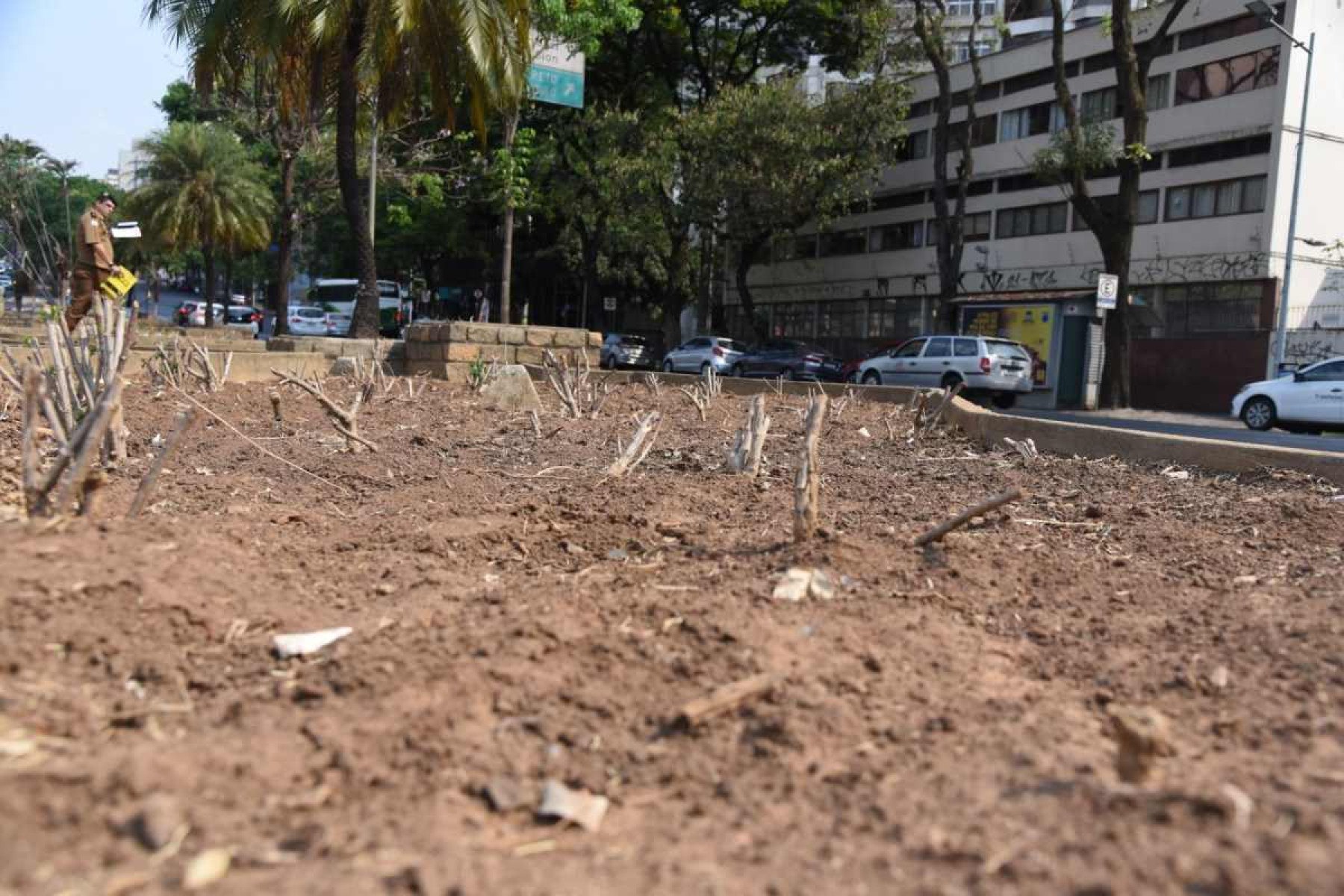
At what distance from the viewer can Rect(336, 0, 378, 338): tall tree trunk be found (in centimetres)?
1431

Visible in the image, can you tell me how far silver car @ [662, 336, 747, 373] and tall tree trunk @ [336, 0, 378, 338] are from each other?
1644 cm

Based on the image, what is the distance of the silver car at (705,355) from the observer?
31.9 meters

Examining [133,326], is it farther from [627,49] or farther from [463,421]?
[627,49]

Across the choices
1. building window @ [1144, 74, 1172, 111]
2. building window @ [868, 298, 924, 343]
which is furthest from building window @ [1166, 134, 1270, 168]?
building window @ [868, 298, 924, 343]

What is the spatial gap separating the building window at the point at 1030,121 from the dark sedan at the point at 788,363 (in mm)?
10307

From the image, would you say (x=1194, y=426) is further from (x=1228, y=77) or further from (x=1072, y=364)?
(x=1228, y=77)

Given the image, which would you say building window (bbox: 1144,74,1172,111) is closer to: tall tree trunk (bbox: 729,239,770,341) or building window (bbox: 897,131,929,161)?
building window (bbox: 897,131,929,161)

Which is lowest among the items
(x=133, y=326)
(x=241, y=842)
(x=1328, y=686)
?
(x=241, y=842)

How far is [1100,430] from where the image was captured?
7.57m

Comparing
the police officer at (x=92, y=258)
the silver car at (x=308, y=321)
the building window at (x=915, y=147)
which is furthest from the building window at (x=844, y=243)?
the police officer at (x=92, y=258)

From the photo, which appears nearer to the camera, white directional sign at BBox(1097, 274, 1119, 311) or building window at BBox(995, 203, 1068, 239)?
white directional sign at BBox(1097, 274, 1119, 311)

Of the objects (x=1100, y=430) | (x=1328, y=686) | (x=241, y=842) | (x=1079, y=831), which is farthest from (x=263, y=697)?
(x=1100, y=430)

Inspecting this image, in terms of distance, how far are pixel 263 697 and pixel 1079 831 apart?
78.1 inches

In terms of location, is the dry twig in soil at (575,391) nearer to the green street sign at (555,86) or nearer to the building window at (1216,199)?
the green street sign at (555,86)
